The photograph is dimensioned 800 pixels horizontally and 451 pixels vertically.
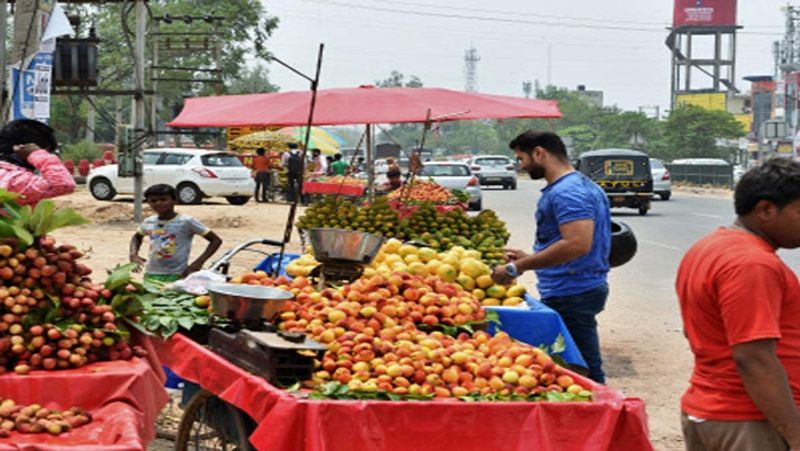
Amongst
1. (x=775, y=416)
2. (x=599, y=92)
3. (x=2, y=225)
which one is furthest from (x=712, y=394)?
(x=599, y=92)

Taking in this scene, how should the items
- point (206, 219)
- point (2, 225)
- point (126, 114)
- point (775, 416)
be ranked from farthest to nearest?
point (126, 114) < point (206, 219) < point (2, 225) < point (775, 416)

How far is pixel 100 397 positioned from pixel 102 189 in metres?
28.5

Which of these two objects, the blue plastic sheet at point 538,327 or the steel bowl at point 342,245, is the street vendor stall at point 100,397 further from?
the blue plastic sheet at point 538,327

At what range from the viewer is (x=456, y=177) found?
35.9 metres

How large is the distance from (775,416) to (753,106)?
126773 mm

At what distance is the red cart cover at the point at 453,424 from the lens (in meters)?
4.95

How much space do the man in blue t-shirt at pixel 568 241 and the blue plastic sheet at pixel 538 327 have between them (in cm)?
14

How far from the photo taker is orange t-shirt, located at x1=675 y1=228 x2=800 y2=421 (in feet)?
12.2

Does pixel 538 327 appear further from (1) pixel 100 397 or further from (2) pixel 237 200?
(2) pixel 237 200

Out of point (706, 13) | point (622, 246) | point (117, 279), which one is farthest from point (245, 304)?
point (706, 13)

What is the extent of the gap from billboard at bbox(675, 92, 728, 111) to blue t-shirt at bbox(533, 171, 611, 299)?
11310cm

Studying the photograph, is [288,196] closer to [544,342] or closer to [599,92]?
[544,342]

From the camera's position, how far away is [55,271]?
5.66 meters

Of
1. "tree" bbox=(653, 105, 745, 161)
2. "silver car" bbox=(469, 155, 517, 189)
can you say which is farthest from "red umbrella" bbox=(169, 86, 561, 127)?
"tree" bbox=(653, 105, 745, 161)
